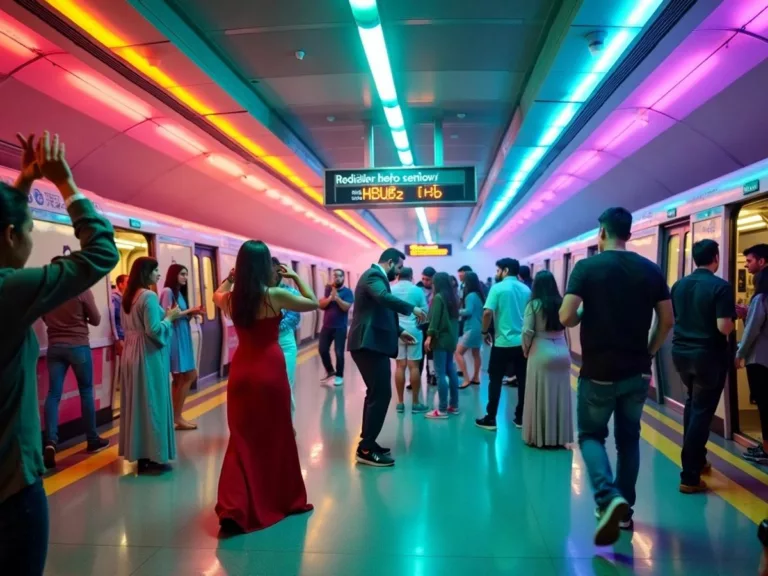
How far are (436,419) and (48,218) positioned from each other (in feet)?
14.2

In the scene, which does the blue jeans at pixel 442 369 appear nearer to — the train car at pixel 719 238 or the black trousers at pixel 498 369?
the black trousers at pixel 498 369

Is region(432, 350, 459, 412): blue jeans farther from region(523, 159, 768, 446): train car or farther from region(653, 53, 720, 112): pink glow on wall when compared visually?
region(653, 53, 720, 112): pink glow on wall

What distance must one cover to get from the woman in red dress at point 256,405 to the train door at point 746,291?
413 centimetres

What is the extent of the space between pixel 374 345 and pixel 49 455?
2.79m

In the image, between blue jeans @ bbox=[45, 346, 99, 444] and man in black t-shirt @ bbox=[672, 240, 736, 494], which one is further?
blue jeans @ bbox=[45, 346, 99, 444]

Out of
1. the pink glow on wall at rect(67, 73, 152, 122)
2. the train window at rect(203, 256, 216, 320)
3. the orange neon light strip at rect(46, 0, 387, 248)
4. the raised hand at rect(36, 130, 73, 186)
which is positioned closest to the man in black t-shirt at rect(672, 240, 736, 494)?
the raised hand at rect(36, 130, 73, 186)

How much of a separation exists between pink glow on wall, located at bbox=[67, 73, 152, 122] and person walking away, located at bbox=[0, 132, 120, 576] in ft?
14.5

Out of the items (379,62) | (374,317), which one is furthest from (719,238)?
(379,62)

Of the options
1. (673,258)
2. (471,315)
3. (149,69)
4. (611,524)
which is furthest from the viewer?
(471,315)

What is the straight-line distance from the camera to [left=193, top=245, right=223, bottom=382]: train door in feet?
27.1

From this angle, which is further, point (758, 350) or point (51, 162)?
point (758, 350)

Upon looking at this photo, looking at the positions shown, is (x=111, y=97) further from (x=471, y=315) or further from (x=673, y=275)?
(x=673, y=275)

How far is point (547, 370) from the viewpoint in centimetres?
495

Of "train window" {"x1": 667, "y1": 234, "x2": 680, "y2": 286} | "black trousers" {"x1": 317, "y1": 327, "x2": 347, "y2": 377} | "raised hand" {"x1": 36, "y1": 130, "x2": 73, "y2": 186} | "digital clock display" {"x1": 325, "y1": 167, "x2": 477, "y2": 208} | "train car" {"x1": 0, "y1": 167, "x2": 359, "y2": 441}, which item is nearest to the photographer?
"raised hand" {"x1": 36, "y1": 130, "x2": 73, "y2": 186}
